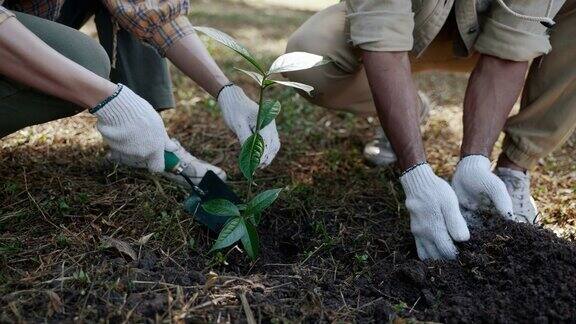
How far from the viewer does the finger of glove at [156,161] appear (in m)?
1.59

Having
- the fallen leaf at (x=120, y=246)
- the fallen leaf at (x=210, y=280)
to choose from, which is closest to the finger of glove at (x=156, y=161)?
the fallen leaf at (x=120, y=246)

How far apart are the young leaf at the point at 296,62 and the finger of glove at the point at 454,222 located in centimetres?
51

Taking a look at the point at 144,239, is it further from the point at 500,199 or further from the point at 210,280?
the point at 500,199

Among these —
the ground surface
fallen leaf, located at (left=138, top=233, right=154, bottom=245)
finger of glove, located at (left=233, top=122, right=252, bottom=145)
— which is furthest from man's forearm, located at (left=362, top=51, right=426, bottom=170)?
fallen leaf, located at (left=138, top=233, right=154, bottom=245)

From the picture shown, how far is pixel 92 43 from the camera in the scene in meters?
1.68

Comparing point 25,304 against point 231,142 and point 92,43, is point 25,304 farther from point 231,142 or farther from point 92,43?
point 231,142

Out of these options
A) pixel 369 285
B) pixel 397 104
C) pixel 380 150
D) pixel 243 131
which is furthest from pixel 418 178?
pixel 380 150

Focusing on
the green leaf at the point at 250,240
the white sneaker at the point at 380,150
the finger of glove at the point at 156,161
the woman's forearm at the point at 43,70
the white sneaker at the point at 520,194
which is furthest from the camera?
the white sneaker at the point at 380,150

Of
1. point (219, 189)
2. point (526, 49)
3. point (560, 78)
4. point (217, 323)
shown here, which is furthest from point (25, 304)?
point (560, 78)

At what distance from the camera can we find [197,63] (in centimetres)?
183

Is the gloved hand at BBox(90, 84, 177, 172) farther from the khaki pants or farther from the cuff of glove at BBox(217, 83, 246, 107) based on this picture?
the khaki pants

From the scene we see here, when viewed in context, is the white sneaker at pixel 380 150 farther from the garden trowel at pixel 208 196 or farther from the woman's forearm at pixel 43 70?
the woman's forearm at pixel 43 70

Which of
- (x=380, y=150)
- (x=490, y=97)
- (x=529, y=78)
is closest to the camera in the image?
(x=490, y=97)

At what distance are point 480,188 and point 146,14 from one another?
1.12 meters
